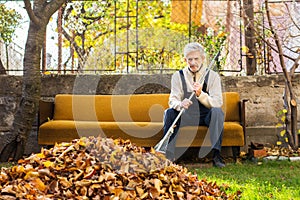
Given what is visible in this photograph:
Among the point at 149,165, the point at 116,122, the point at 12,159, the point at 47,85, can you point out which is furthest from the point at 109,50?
the point at 149,165

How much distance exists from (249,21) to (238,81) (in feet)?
2.24

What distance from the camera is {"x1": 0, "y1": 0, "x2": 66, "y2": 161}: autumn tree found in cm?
516

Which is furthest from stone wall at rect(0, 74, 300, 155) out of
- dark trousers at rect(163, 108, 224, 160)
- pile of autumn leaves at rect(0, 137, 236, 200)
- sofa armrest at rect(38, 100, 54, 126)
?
pile of autumn leaves at rect(0, 137, 236, 200)

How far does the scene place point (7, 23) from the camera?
633 cm

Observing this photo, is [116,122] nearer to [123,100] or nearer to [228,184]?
[123,100]

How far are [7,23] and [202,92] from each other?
275 centimetres

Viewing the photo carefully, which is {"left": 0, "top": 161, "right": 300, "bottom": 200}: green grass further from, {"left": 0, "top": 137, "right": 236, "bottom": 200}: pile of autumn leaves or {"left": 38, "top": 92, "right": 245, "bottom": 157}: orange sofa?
{"left": 0, "top": 137, "right": 236, "bottom": 200}: pile of autumn leaves

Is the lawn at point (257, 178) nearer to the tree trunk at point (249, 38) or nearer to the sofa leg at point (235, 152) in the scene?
the sofa leg at point (235, 152)

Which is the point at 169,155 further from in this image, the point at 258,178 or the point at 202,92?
the point at 258,178

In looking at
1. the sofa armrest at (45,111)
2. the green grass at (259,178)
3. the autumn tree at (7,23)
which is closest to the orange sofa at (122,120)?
the sofa armrest at (45,111)

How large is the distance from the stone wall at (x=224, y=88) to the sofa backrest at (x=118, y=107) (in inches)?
9.8

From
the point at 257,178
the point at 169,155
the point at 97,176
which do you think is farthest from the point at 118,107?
the point at 97,176

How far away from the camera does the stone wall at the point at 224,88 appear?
5805 millimetres

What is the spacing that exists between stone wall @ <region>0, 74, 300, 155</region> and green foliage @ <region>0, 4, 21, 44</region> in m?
0.69
